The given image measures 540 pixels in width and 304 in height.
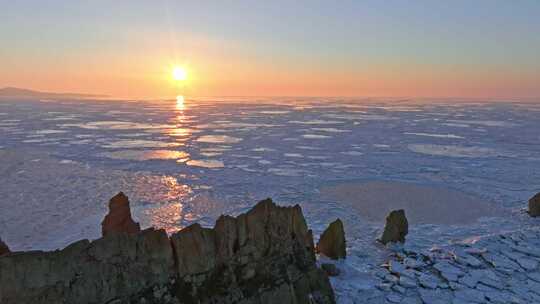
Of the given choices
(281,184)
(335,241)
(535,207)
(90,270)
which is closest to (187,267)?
(90,270)

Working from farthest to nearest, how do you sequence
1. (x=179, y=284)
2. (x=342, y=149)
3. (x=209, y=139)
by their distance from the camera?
1. (x=209, y=139)
2. (x=342, y=149)
3. (x=179, y=284)

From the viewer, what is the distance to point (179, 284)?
17.0ft

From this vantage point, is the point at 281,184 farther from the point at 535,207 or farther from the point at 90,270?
the point at 90,270

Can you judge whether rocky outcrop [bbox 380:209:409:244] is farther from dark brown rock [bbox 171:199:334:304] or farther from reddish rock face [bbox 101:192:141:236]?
reddish rock face [bbox 101:192:141:236]

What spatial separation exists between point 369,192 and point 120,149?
54.4 feet

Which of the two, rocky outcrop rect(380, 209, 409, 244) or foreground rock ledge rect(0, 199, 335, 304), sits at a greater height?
foreground rock ledge rect(0, 199, 335, 304)

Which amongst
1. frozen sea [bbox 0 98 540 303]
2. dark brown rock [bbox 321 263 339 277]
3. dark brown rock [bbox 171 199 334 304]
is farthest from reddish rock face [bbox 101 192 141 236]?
dark brown rock [bbox 321 263 339 277]

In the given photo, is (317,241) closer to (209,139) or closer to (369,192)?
(369,192)

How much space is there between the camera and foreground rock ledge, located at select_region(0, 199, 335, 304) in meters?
4.33

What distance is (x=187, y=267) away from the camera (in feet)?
17.2

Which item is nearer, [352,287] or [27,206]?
[352,287]

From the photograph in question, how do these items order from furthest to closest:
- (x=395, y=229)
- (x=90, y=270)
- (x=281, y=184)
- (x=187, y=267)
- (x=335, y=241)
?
(x=281, y=184) → (x=395, y=229) → (x=335, y=241) → (x=187, y=267) → (x=90, y=270)

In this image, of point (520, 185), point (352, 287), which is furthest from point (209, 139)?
point (352, 287)

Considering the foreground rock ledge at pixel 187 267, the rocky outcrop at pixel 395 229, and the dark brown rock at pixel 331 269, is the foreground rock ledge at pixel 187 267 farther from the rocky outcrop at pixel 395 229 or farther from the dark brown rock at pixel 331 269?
the rocky outcrop at pixel 395 229
